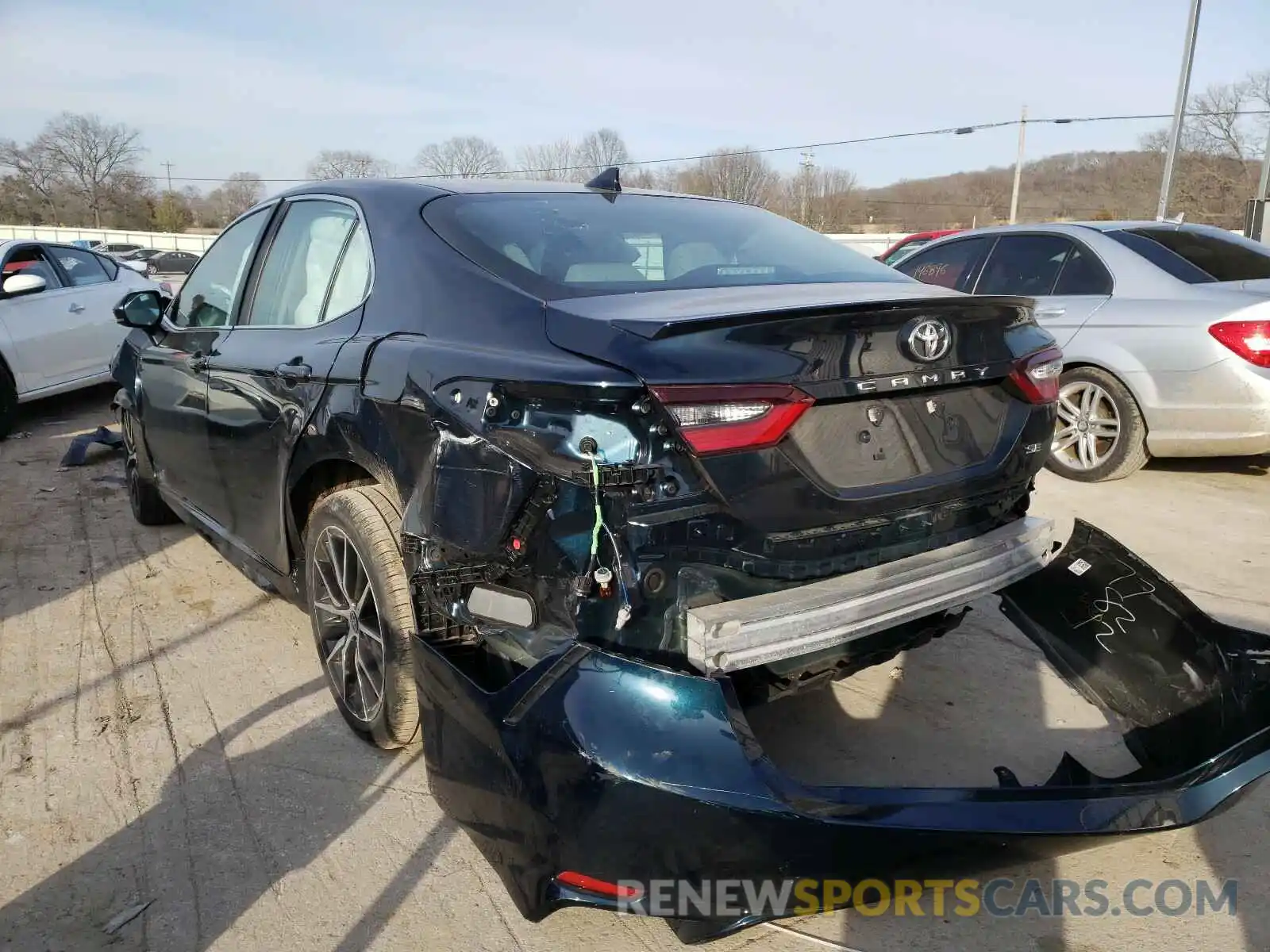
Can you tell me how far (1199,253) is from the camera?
5.62 metres

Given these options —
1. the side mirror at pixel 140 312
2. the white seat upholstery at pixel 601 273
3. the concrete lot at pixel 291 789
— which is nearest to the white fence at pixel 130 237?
the side mirror at pixel 140 312

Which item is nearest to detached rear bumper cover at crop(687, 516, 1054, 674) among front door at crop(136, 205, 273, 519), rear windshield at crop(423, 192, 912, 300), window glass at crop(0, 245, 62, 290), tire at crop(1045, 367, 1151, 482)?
rear windshield at crop(423, 192, 912, 300)

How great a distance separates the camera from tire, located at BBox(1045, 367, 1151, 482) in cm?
555

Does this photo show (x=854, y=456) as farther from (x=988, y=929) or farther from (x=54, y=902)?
(x=54, y=902)

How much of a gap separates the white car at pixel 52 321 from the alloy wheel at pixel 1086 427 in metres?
8.10

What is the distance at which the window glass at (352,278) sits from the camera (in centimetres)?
272

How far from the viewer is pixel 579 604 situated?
5.96 feet

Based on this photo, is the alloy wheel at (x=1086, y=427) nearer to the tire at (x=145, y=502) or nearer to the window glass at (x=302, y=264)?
the window glass at (x=302, y=264)

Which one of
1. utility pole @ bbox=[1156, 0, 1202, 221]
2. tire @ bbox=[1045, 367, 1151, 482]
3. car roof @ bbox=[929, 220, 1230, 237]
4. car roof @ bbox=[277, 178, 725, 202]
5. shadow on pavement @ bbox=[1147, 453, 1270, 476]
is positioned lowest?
shadow on pavement @ bbox=[1147, 453, 1270, 476]

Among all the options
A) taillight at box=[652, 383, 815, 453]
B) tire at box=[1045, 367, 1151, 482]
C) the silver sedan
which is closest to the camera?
taillight at box=[652, 383, 815, 453]

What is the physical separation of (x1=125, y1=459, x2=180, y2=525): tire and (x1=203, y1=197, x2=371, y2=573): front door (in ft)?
5.53

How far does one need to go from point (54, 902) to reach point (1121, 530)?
485 cm

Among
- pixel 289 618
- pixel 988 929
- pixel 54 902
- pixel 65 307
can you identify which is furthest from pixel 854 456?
pixel 65 307

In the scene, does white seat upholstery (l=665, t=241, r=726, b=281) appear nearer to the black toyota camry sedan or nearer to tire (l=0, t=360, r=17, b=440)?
the black toyota camry sedan
